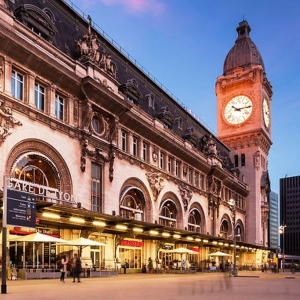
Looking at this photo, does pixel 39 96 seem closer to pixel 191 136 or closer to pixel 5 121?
pixel 5 121

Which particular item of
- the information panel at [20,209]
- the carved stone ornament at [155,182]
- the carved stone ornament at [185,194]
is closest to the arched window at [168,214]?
the carved stone ornament at [185,194]

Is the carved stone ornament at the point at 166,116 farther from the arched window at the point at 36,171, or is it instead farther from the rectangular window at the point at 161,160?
the arched window at the point at 36,171

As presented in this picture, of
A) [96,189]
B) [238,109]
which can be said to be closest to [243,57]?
[238,109]

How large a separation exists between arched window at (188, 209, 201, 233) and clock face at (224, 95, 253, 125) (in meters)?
36.4

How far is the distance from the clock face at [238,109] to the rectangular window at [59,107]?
217ft

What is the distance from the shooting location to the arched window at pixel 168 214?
2361 inches

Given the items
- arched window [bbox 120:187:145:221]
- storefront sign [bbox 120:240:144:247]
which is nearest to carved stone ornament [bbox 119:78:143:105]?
arched window [bbox 120:187:145:221]

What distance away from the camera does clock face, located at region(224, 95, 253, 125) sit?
102500 mm

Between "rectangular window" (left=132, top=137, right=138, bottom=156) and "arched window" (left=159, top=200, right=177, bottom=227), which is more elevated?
"rectangular window" (left=132, top=137, right=138, bottom=156)

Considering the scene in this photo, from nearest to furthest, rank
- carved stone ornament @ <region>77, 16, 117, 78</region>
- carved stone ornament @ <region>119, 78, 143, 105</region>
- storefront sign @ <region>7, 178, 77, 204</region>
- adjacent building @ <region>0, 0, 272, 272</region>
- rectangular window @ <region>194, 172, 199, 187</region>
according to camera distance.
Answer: storefront sign @ <region>7, 178, 77, 204</region> → adjacent building @ <region>0, 0, 272, 272</region> → carved stone ornament @ <region>77, 16, 117, 78</region> → carved stone ornament @ <region>119, 78, 143, 105</region> → rectangular window @ <region>194, 172, 199, 187</region>

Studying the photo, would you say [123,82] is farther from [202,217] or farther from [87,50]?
[202,217]

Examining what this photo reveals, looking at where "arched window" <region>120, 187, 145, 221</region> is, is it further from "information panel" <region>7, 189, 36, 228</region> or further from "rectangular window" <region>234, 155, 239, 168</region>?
"rectangular window" <region>234, 155, 239, 168</region>

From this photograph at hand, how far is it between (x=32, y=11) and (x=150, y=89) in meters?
26.2

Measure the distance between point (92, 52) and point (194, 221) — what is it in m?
34.5
